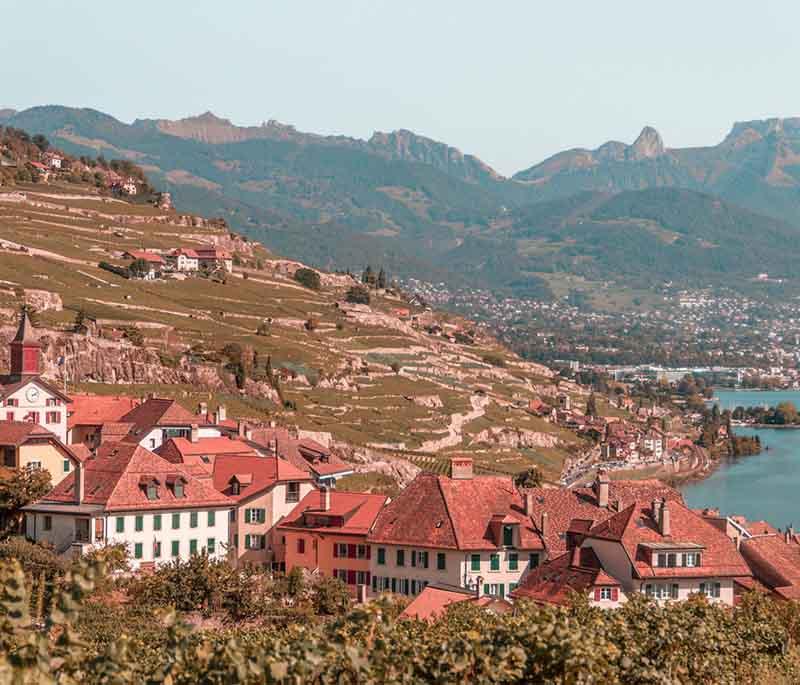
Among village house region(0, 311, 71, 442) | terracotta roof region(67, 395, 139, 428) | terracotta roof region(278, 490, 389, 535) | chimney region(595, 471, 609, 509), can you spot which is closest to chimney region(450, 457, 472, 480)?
terracotta roof region(278, 490, 389, 535)

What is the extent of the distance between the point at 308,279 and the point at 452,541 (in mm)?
135634

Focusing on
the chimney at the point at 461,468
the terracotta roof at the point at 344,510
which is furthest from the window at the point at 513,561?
the terracotta roof at the point at 344,510

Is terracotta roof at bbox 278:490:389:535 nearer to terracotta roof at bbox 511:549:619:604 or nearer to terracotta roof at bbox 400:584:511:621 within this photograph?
terracotta roof at bbox 511:549:619:604

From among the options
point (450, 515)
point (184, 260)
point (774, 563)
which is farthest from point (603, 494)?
point (184, 260)

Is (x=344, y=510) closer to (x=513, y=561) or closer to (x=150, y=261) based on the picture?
(x=513, y=561)

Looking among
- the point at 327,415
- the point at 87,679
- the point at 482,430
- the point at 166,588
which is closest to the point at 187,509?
the point at 166,588

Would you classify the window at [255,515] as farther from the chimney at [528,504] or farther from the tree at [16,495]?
the chimney at [528,504]

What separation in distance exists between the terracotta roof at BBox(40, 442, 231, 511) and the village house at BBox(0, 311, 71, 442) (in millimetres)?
13447

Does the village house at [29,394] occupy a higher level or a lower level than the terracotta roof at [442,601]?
higher

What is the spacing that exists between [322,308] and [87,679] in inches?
5428

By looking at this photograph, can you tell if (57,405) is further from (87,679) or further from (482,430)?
(482,430)

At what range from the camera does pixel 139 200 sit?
192 metres

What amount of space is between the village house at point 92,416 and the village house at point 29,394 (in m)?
1.40

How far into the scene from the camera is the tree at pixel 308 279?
596ft
